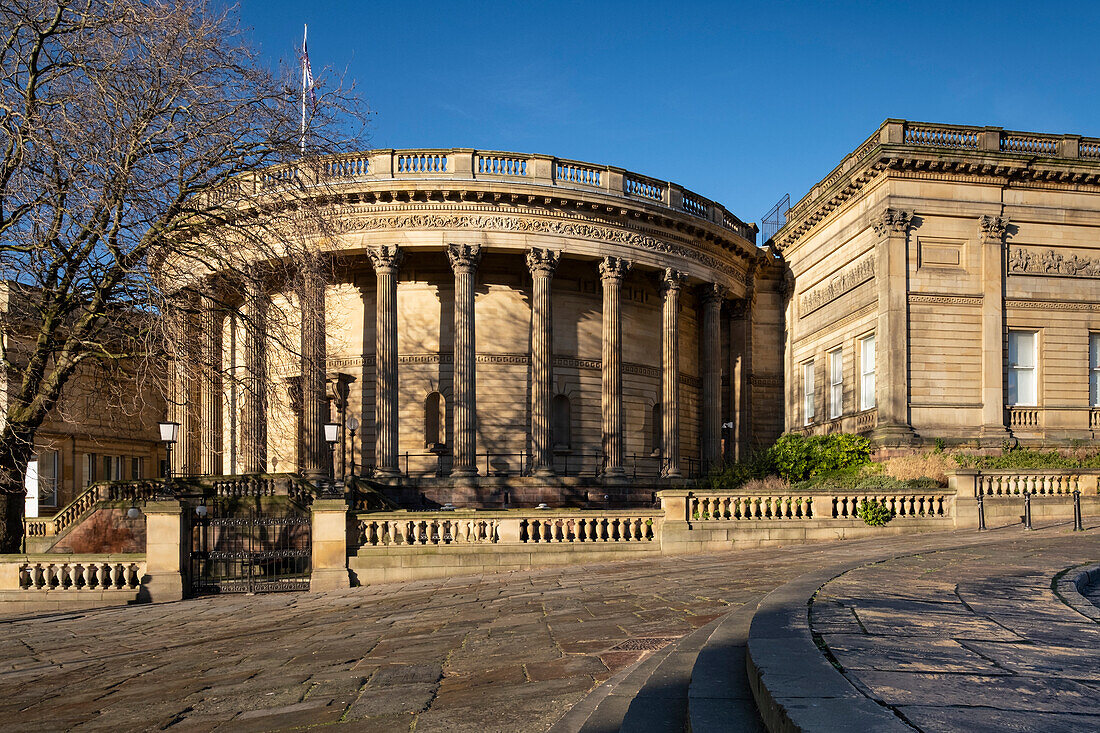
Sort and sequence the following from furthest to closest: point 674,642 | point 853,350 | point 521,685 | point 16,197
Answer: point 853,350, point 16,197, point 674,642, point 521,685

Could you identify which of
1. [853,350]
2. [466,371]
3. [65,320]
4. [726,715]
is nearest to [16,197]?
[65,320]

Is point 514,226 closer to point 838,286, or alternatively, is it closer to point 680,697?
point 838,286

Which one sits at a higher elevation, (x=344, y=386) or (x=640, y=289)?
(x=640, y=289)

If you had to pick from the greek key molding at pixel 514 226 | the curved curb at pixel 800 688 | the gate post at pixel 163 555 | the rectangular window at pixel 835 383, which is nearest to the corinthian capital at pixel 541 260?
the greek key molding at pixel 514 226

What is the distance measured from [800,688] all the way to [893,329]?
25622mm

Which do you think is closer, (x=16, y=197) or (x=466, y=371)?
(x=16, y=197)

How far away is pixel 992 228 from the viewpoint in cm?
2841

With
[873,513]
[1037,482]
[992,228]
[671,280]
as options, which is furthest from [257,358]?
[992,228]

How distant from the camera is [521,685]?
7246mm

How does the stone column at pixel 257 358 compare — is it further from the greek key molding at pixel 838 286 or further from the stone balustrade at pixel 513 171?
the greek key molding at pixel 838 286

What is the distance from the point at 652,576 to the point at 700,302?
23885 mm

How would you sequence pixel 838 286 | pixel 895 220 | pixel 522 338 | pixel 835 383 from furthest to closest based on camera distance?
1. pixel 522 338
2. pixel 835 383
3. pixel 838 286
4. pixel 895 220

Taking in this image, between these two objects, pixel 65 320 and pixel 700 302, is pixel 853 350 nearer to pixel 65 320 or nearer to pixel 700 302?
pixel 700 302

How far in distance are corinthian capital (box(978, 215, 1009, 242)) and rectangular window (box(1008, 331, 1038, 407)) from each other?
3073mm
